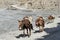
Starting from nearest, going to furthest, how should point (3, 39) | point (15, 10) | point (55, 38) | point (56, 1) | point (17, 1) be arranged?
1. point (55, 38)
2. point (3, 39)
3. point (15, 10)
4. point (56, 1)
5. point (17, 1)

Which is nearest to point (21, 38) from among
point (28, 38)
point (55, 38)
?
point (28, 38)

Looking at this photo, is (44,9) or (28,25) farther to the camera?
(44,9)

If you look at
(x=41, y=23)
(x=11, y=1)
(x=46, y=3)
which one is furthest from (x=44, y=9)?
(x=41, y=23)

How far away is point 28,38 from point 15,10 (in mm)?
36775

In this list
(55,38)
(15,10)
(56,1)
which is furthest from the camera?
(56,1)

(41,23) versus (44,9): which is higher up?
(41,23)

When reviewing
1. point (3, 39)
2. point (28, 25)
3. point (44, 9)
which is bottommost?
point (44, 9)

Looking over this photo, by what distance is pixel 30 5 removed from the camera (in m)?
59.7

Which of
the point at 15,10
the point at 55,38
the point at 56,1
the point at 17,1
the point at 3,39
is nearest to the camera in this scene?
the point at 55,38

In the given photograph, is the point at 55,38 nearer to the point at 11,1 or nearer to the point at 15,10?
the point at 15,10

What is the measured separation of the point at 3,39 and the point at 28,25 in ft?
8.51

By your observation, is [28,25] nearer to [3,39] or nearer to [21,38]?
[21,38]

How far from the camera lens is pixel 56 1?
195 ft

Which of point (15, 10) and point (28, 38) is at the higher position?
point (28, 38)
